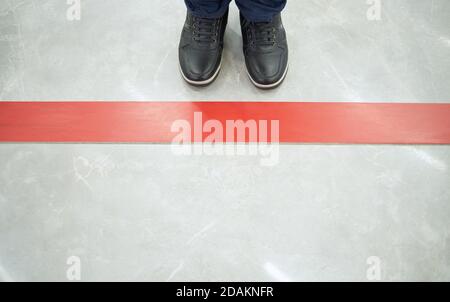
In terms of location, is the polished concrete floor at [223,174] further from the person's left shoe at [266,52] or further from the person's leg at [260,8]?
the person's leg at [260,8]

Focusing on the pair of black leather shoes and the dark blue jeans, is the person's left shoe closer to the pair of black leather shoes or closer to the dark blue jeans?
the pair of black leather shoes

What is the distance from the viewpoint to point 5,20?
178 cm

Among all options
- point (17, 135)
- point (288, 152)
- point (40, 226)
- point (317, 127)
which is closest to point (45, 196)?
point (40, 226)

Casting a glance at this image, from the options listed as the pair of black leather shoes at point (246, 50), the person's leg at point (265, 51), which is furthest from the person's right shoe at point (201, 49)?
the person's leg at point (265, 51)

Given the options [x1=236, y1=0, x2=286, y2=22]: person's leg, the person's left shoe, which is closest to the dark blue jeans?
[x1=236, y1=0, x2=286, y2=22]: person's leg

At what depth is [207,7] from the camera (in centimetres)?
140

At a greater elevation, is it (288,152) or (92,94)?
(92,94)

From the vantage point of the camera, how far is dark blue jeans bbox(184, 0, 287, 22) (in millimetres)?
1360

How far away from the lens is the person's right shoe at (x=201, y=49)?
1.57 metres

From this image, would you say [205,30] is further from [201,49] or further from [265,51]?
[265,51]

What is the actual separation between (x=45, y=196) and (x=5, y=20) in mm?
882

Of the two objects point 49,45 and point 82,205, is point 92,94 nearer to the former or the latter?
point 49,45

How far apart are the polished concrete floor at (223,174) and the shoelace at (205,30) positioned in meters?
0.16

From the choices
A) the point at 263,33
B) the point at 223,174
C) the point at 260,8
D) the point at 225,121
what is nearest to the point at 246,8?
the point at 260,8
